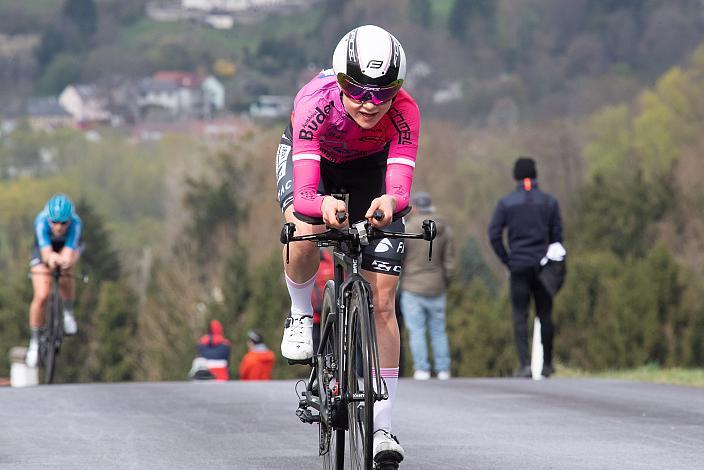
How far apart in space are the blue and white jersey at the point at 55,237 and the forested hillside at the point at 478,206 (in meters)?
23.7

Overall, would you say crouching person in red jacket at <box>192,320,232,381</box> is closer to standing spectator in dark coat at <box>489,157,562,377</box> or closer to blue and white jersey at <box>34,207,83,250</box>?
blue and white jersey at <box>34,207,83,250</box>

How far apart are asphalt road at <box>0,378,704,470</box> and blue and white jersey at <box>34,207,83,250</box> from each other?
112 inches

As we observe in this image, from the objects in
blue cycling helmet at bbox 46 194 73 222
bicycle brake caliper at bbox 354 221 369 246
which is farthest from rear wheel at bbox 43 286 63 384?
bicycle brake caliper at bbox 354 221 369 246

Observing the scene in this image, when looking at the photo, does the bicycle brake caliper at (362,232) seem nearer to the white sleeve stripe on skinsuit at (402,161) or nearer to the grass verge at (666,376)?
the white sleeve stripe on skinsuit at (402,161)

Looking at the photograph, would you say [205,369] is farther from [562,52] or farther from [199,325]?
[562,52]

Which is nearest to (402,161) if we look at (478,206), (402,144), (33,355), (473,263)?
(402,144)

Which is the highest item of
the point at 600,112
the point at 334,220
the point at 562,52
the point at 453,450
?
the point at 562,52

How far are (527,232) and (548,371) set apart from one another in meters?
1.40

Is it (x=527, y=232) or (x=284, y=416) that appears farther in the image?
(x=527, y=232)

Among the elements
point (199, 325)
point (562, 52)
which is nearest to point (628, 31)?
point (562, 52)

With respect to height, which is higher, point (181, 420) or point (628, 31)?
point (628, 31)

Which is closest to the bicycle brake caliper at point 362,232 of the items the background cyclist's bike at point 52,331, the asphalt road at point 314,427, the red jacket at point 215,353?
the asphalt road at point 314,427

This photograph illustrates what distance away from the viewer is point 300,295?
8.01 metres

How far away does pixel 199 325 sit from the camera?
70.3 meters
